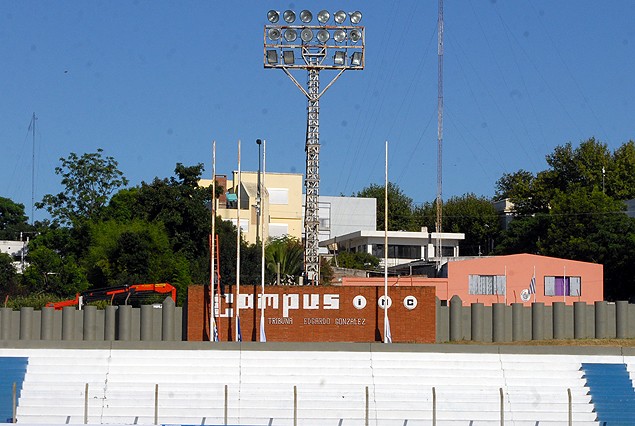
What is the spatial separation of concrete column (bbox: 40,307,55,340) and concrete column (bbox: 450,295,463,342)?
56.0 ft

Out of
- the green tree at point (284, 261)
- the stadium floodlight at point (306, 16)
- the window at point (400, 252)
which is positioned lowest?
the green tree at point (284, 261)

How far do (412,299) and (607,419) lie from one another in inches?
507

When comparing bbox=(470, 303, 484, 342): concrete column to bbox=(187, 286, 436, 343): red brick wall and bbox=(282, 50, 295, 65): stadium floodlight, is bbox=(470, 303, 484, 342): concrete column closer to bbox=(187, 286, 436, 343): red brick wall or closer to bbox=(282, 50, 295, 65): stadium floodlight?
bbox=(187, 286, 436, 343): red brick wall

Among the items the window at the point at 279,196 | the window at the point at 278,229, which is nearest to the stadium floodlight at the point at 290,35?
the window at the point at 279,196

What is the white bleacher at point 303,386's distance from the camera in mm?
30938

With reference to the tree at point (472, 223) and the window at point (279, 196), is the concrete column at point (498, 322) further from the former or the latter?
the tree at point (472, 223)

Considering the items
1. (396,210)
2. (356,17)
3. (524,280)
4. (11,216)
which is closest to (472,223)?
(396,210)

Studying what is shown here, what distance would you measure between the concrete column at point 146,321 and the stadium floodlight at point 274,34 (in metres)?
16.1

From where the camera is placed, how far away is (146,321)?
1729 inches

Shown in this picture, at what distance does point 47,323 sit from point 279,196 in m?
55.8

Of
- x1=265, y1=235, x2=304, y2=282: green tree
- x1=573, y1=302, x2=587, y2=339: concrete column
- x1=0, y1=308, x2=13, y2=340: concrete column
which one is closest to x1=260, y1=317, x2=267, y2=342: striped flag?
x1=0, y1=308, x2=13, y2=340: concrete column

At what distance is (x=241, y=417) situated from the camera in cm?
3077

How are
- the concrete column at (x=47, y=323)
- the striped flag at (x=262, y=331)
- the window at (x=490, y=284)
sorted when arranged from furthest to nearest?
1. the window at (x=490, y=284)
2. the concrete column at (x=47, y=323)
3. the striped flag at (x=262, y=331)

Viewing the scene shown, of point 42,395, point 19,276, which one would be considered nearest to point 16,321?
point 42,395
